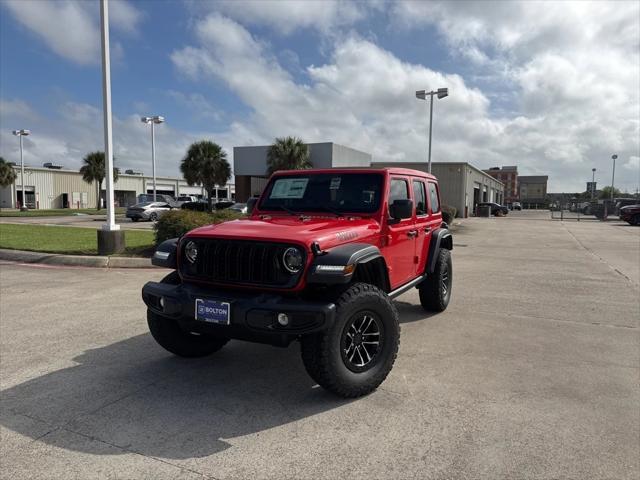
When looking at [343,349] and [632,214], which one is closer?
[343,349]

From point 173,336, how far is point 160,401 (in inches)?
29.3

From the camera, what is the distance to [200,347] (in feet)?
14.3

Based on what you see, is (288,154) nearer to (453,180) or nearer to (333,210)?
(453,180)

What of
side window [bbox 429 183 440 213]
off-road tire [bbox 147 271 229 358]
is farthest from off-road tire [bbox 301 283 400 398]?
side window [bbox 429 183 440 213]

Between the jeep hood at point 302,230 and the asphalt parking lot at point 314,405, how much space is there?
123 centimetres

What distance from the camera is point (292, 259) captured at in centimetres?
341

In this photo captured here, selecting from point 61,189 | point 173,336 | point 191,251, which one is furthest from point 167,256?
point 61,189

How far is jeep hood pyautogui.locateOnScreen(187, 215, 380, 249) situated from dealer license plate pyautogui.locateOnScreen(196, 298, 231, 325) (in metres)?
0.53

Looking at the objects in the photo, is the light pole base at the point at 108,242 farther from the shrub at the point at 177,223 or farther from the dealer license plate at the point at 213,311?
the dealer license plate at the point at 213,311

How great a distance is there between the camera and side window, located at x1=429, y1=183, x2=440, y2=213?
5877 millimetres

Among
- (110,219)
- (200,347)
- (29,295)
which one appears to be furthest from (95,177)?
(200,347)

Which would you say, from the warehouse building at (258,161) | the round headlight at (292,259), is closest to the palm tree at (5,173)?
the warehouse building at (258,161)

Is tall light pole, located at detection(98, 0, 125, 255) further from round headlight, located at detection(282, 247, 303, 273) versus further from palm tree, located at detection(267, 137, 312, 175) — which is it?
palm tree, located at detection(267, 137, 312, 175)

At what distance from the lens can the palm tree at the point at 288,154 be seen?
3459 cm
